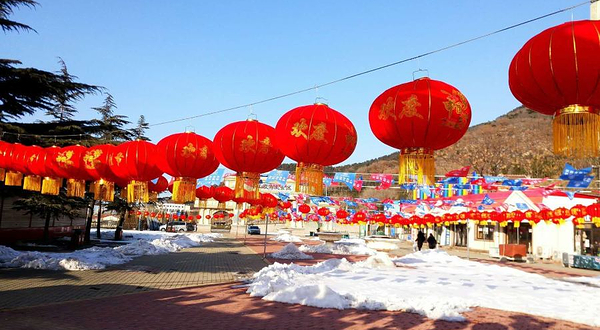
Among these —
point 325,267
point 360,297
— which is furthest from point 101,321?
point 325,267

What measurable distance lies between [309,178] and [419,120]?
8.69ft

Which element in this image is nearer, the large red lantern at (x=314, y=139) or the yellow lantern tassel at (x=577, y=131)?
the yellow lantern tassel at (x=577, y=131)

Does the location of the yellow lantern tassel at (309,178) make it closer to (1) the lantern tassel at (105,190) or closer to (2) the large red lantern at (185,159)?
(2) the large red lantern at (185,159)

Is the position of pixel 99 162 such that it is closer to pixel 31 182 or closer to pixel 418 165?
pixel 31 182

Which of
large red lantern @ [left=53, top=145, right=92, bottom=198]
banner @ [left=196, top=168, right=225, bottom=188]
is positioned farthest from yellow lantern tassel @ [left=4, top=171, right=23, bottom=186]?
banner @ [left=196, top=168, right=225, bottom=188]

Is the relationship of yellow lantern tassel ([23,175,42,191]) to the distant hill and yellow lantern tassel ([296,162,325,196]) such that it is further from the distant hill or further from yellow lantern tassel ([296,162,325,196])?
the distant hill

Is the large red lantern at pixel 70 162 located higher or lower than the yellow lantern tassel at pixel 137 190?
higher

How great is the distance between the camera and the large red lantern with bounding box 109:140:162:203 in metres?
10.2

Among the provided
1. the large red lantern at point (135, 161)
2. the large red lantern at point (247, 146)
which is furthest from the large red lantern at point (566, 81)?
the large red lantern at point (135, 161)

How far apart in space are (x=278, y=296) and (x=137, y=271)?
6.31 m

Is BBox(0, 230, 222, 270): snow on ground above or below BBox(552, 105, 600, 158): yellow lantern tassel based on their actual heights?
below

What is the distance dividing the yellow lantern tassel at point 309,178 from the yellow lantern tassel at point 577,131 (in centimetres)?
405

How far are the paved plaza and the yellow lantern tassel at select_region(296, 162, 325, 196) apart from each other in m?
2.47

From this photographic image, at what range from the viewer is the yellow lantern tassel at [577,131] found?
4973mm
